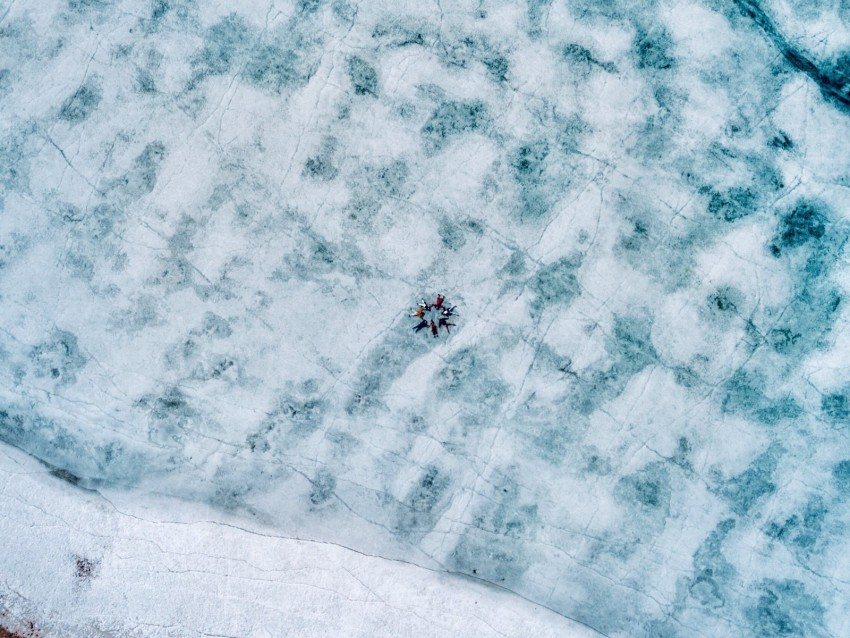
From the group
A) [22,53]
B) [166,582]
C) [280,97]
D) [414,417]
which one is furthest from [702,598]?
[22,53]

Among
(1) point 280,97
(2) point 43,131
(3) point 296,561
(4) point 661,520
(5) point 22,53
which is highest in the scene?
(1) point 280,97

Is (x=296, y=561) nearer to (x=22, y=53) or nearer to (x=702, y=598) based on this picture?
(x=702, y=598)

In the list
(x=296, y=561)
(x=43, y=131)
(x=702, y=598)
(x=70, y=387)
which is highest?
(x=43, y=131)

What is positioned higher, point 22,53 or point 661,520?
point 22,53

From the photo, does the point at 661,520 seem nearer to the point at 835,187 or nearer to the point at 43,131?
the point at 835,187

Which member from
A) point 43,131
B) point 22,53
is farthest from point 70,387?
point 22,53

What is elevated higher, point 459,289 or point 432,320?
point 459,289
